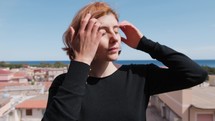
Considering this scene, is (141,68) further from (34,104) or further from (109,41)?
(34,104)

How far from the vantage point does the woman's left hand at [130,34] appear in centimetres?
107

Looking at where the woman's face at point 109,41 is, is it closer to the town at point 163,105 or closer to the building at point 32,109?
the town at point 163,105

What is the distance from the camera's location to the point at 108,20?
1.00 meters

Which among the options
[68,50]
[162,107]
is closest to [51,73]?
[162,107]

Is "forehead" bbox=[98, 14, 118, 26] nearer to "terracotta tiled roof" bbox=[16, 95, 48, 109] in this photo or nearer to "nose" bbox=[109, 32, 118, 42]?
"nose" bbox=[109, 32, 118, 42]

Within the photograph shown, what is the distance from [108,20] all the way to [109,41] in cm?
9

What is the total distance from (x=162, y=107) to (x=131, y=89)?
1063cm

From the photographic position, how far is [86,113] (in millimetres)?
967

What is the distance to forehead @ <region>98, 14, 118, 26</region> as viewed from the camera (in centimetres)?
98

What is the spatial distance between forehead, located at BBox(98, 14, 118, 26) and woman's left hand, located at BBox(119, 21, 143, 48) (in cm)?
5

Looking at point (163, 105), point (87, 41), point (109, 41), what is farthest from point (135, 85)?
point (163, 105)

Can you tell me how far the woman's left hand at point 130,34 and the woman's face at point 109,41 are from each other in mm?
63

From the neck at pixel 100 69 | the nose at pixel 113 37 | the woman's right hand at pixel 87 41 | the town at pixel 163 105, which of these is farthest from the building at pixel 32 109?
the woman's right hand at pixel 87 41

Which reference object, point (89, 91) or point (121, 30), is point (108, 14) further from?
point (89, 91)
